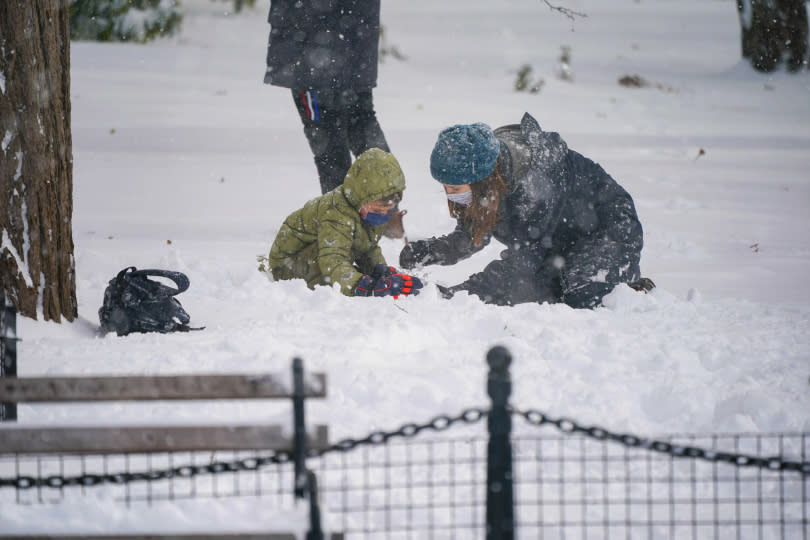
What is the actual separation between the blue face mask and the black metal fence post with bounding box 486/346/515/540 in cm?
269

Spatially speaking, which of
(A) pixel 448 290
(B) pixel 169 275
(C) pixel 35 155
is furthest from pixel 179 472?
(A) pixel 448 290

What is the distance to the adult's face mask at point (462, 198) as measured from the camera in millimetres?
4836

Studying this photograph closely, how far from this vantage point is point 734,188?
925 centimetres

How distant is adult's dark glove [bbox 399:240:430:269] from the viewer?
18.2ft

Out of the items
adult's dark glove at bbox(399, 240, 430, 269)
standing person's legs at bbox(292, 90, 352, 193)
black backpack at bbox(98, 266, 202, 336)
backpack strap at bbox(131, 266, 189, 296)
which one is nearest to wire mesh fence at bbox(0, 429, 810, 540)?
black backpack at bbox(98, 266, 202, 336)

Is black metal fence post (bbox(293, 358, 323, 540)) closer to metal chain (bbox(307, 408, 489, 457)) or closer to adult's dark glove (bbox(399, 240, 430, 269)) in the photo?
metal chain (bbox(307, 408, 489, 457))

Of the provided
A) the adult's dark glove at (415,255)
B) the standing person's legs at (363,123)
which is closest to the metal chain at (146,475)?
the adult's dark glove at (415,255)

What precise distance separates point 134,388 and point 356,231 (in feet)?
8.76

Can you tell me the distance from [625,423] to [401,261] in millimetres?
2213

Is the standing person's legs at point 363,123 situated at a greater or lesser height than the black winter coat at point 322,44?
lesser

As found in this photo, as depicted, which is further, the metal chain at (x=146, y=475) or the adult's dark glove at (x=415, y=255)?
the adult's dark glove at (x=415, y=255)

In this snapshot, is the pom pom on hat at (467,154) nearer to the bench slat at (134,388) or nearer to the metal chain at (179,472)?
the metal chain at (179,472)

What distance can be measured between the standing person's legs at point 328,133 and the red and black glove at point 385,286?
4.80 ft

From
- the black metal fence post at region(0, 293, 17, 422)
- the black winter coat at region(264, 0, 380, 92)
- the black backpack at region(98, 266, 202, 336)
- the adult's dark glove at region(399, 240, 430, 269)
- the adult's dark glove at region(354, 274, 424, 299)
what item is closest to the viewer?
the black metal fence post at region(0, 293, 17, 422)
